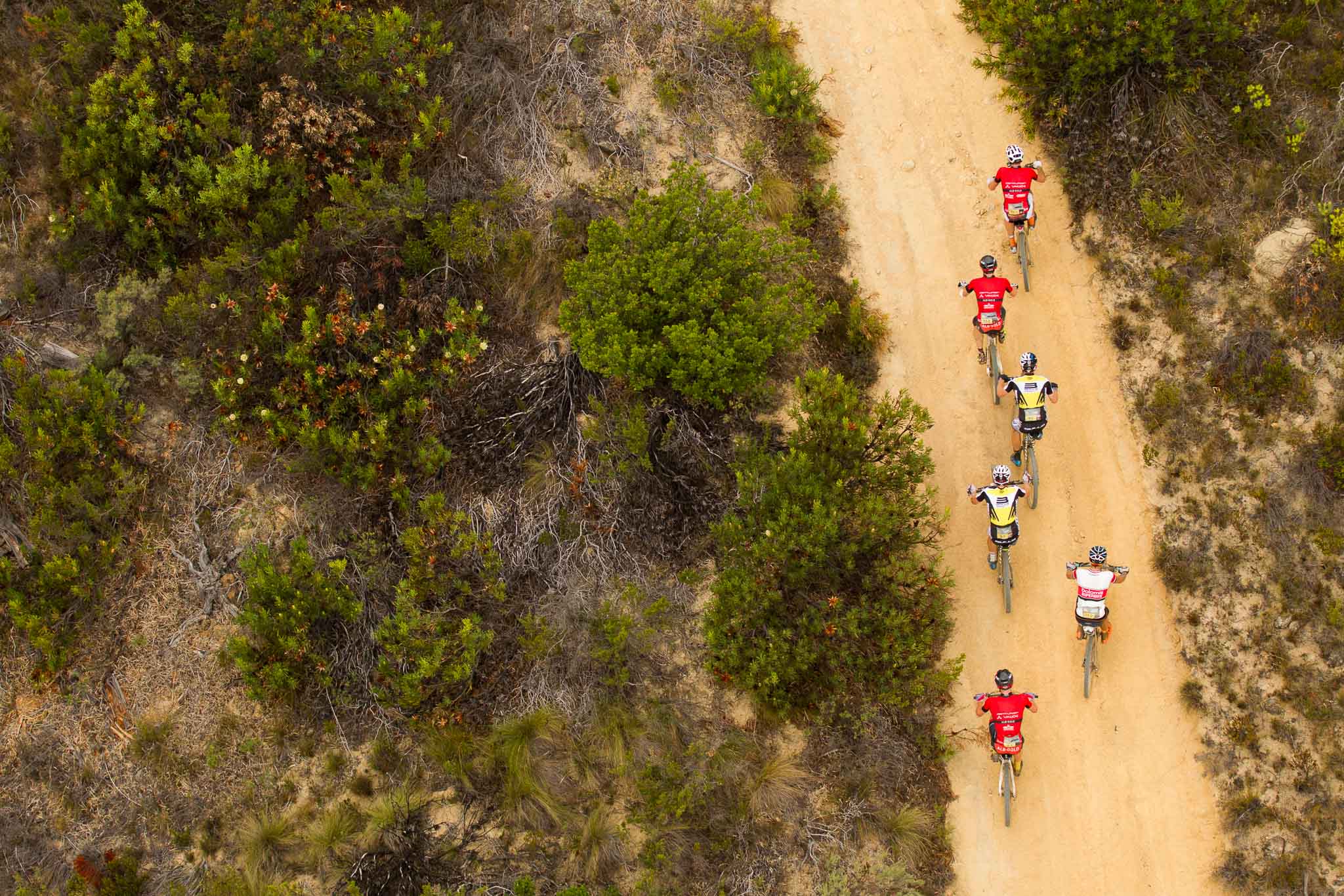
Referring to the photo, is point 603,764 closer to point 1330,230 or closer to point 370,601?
point 370,601

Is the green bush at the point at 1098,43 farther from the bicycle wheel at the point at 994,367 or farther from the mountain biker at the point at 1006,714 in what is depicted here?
the mountain biker at the point at 1006,714

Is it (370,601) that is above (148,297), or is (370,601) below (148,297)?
below

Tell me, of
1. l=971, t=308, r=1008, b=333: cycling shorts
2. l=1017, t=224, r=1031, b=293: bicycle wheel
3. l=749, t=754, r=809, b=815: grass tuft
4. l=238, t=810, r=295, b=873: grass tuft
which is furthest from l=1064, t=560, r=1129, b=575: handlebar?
l=238, t=810, r=295, b=873: grass tuft

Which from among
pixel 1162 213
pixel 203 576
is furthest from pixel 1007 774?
pixel 203 576

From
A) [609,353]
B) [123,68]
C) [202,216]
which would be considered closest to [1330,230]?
[609,353]

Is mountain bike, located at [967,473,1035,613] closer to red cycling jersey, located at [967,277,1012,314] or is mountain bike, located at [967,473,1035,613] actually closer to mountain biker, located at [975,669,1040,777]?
mountain biker, located at [975,669,1040,777]

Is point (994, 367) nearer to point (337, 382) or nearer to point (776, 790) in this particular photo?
point (776, 790)

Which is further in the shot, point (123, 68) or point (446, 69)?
point (446, 69)
